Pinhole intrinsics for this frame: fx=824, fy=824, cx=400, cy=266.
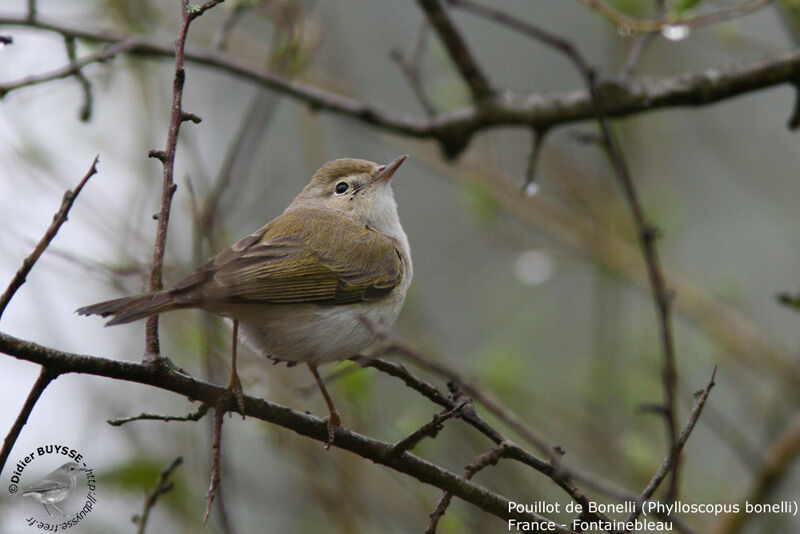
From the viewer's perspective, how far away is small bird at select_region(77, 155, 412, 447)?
273 centimetres

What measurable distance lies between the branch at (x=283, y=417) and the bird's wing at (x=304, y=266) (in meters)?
0.59

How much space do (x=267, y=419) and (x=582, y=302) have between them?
7680 mm

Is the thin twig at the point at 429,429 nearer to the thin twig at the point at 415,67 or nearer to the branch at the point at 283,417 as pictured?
the branch at the point at 283,417

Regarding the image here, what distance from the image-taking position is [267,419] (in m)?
2.17

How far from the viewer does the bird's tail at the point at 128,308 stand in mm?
2186

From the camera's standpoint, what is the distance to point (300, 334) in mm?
2998

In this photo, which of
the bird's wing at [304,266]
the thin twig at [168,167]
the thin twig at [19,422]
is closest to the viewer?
the thin twig at [19,422]

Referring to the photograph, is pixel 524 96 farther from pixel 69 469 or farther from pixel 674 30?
pixel 69 469

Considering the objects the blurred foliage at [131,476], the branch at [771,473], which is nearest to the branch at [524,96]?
the blurred foliage at [131,476]

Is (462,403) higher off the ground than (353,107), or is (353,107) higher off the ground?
(353,107)

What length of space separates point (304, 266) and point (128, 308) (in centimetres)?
113

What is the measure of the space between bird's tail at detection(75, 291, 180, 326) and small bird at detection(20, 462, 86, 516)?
0.39 m

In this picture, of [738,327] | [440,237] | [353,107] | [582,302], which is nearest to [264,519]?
[440,237]

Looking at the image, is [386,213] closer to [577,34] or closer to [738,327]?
[738,327]
